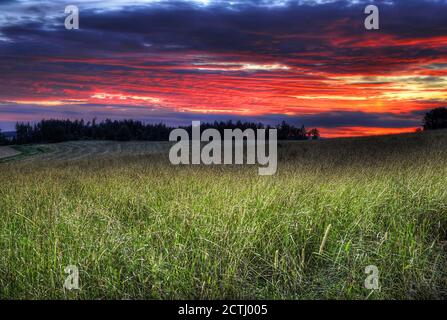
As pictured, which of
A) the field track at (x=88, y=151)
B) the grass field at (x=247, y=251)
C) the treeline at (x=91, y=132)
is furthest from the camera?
the treeline at (x=91, y=132)

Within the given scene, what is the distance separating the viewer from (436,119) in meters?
54.3

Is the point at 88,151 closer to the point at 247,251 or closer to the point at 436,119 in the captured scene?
the point at 247,251

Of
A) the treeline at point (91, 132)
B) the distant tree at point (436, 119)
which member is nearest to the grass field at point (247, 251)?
the distant tree at point (436, 119)

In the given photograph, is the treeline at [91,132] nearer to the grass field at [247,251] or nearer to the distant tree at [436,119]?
the distant tree at [436,119]

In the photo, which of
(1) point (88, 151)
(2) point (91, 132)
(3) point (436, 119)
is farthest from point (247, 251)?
(2) point (91, 132)

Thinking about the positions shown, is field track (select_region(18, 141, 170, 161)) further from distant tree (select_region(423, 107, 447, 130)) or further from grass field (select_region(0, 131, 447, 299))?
distant tree (select_region(423, 107, 447, 130))

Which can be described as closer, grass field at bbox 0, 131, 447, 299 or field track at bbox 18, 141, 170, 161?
grass field at bbox 0, 131, 447, 299

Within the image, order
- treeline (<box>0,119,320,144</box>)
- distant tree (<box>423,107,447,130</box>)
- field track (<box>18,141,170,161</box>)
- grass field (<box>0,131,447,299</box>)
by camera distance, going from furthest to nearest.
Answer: treeline (<box>0,119,320,144</box>), distant tree (<box>423,107,447,130</box>), field track (<box>18,141,170,161</box>), grass field (<box>0,131,447,299</box>)

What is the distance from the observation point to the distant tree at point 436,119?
175ft

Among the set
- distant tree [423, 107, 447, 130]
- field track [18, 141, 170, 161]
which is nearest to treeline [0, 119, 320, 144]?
field track [18, 141, 170, 161]

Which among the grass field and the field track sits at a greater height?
the grass field

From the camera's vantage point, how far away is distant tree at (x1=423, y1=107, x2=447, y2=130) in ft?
175

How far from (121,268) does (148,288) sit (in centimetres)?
34
